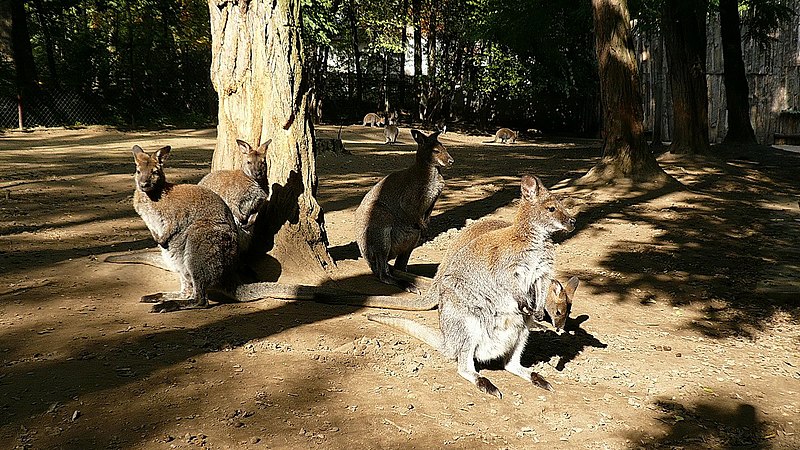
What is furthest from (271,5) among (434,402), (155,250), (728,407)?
(728,407)

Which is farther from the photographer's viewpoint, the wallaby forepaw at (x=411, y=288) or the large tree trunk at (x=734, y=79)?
the large tree trunk at (x=734, y=79)

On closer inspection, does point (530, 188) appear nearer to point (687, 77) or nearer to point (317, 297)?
point (317, 297)

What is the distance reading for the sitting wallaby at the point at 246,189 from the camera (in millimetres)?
6375

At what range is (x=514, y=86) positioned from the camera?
91.5ft

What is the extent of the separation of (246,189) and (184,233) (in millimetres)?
943

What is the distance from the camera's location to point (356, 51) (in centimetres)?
2928

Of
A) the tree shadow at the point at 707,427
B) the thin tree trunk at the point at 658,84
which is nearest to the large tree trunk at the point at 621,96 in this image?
the tree shadow at the point at 707,427

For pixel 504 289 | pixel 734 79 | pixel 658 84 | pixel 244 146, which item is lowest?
pixel 504 289

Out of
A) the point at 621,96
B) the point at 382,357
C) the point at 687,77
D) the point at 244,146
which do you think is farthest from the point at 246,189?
the point at 687,77

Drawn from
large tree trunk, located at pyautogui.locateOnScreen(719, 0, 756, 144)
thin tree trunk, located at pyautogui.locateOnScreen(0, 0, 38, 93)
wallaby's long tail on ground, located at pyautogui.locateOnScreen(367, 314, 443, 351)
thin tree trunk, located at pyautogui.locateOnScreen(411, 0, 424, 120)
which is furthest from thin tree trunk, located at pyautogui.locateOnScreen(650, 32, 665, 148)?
thin tree trunk, located at pyautogui.locateOnScreen(0, 0, 38, 93)

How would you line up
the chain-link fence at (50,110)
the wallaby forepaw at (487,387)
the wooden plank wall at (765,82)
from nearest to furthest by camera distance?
the wallaby forepaw at (487,387)
the chain-link fence at (50,110)
the wooden plank wall at (765,82)

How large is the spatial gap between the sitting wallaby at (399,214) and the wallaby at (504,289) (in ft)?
7.37

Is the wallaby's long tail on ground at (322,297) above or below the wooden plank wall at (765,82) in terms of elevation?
below

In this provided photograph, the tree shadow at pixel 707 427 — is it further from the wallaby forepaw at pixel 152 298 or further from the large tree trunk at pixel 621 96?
the large tree trunk at pixel 621 96
